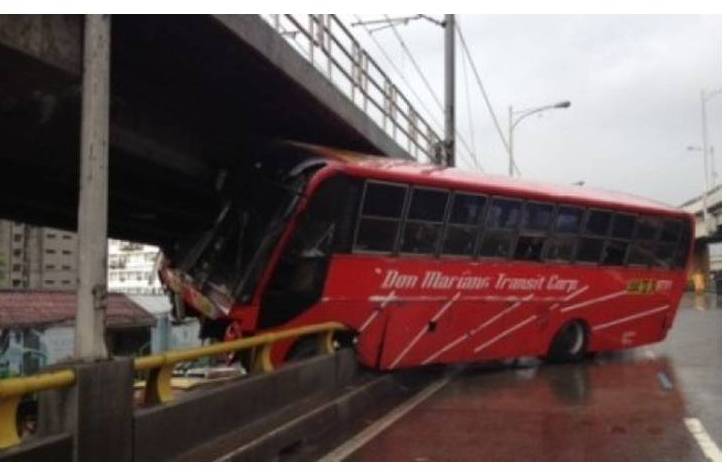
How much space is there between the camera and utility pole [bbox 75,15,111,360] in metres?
6.95

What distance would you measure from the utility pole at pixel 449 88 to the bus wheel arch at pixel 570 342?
994cm

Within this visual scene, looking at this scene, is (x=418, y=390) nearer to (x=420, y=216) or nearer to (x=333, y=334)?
(x=333, y=334)

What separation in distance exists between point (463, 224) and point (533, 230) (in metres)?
1.73

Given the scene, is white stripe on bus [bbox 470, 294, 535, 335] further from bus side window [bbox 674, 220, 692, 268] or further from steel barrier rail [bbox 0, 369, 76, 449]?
steel barrier rail [bbox 0, 369, 76, 449]

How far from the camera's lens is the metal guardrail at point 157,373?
17.9 feet

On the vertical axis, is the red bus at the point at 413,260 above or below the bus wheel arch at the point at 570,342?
above

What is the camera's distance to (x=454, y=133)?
85.3 ft

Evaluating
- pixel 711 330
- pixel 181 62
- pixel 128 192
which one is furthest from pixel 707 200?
pixel 181 62

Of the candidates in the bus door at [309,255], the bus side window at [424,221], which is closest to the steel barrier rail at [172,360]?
the bus door at [309,255]

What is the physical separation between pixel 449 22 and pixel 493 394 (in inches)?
680

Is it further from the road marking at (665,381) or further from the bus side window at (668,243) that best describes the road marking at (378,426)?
the bus side window at (668,243)

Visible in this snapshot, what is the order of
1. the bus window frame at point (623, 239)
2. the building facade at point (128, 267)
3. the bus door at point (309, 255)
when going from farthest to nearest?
the building facade at point (128, 267), the bus window frame at point (623, 239), the bus door at point (309, 255)

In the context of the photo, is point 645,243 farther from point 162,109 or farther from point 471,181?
point 162,109

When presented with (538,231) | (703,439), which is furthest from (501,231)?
(703,439)
